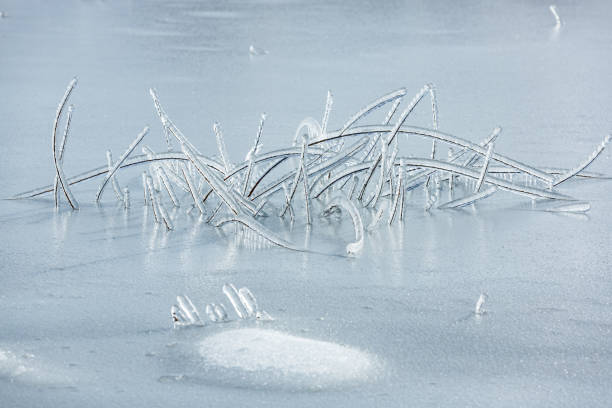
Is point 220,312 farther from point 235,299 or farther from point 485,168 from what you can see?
point 485,168

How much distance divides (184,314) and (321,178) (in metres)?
1.08

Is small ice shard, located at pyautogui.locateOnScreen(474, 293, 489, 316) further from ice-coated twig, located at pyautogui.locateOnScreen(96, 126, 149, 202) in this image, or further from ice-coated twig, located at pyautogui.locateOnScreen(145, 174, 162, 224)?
ice-coated twig, located at pyautogui.locateOnScreen(96, 126, 149, 202)

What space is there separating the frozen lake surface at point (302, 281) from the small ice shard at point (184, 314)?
22mm

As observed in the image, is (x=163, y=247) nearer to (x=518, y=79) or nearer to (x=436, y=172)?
(x=436, y=172)

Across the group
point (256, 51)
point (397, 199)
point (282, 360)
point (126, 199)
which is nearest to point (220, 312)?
point (282, 360)

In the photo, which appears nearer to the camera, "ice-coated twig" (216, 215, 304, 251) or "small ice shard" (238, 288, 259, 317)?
"small ice shard" (238, 288, 259, 317)

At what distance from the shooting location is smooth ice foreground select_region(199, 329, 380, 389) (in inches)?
72.9

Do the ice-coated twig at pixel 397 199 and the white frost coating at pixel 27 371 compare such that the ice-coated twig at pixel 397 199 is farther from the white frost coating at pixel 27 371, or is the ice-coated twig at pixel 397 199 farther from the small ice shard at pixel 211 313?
the white frost coating at pixel 27 371

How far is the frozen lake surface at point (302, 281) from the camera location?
1837mm

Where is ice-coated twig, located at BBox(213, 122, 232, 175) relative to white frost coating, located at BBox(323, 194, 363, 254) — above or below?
above

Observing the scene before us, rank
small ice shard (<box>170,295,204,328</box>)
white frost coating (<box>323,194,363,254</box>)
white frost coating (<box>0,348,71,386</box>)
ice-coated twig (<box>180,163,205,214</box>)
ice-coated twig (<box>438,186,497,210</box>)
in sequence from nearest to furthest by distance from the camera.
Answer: white frost coating (<box>0,348,71,386</box>) < small ice shard (<box>170,295,204,328</box>) < white frost coating (<box>323,194,363,254</box>) < ice-coated twig (<box>180,163,205,214</box>) < ice-coated twig (<box>438,186,497,210</box>)

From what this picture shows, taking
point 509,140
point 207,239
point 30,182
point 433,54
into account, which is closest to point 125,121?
point 30,182

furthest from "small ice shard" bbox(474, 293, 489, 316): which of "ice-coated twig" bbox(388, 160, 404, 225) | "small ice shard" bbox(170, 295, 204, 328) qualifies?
"ice-coated twig" bbox(388, 160, 404, 225)

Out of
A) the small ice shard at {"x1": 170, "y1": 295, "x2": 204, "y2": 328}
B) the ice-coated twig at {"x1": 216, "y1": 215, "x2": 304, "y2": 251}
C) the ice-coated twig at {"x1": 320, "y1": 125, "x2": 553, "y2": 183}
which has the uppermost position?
the ice-coated twig at {"x1": 320, "y1": 125, "x2": 553, "y2": 183}
